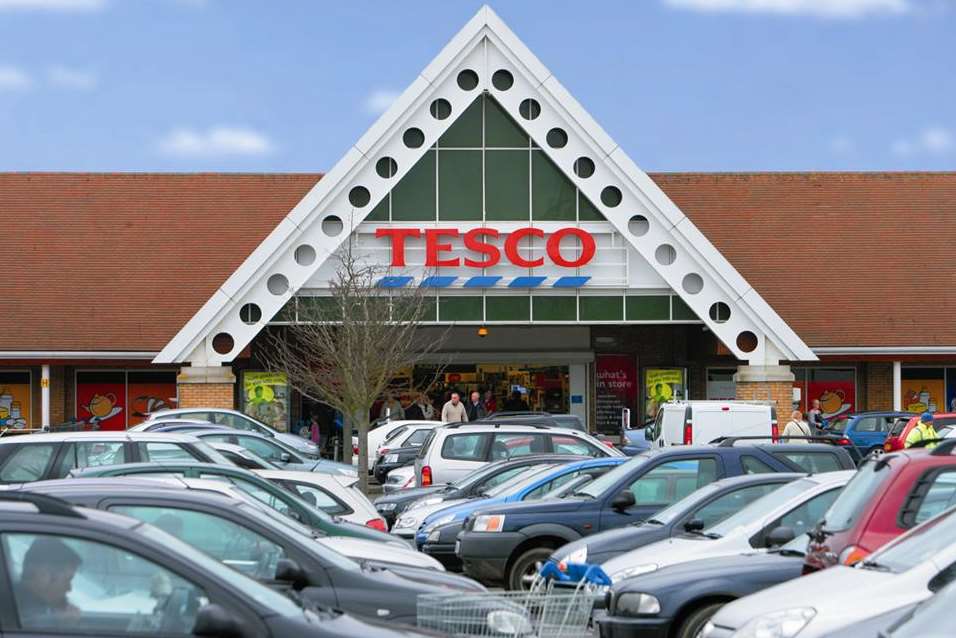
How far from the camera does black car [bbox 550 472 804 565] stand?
12500mm

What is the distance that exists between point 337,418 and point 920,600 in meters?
31.3

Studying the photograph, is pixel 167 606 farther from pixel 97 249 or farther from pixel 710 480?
pixel 97 249

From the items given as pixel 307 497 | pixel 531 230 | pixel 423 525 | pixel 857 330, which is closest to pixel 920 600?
pixel 307 497

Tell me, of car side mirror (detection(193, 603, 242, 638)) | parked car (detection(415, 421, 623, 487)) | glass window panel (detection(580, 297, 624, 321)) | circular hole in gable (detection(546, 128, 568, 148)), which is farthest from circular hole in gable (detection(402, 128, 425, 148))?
car side mirror (detection(193, 603, 242, 638))

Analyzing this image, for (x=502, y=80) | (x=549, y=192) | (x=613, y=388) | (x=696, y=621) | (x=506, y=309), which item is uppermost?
(x=502, y=80)

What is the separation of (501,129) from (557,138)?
51.7 inches

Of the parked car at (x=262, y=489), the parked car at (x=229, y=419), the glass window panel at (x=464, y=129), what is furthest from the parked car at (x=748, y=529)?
the glass window panel at (x=464, y=129)

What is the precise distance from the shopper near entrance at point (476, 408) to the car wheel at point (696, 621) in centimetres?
2249

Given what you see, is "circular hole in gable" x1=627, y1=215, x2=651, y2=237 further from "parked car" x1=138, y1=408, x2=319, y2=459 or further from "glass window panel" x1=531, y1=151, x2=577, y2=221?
"parked car" x1=138, y1=408, x2=319, y2=459

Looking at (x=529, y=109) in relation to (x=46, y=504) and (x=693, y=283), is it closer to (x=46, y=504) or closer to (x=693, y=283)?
(x=693, y=283)

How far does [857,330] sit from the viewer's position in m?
37.1

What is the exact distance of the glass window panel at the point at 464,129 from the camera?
34250mm

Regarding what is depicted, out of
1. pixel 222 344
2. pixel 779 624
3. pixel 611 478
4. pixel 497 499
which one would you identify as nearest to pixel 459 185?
pixel 222 344

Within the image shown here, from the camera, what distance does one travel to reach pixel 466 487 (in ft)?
62.0
